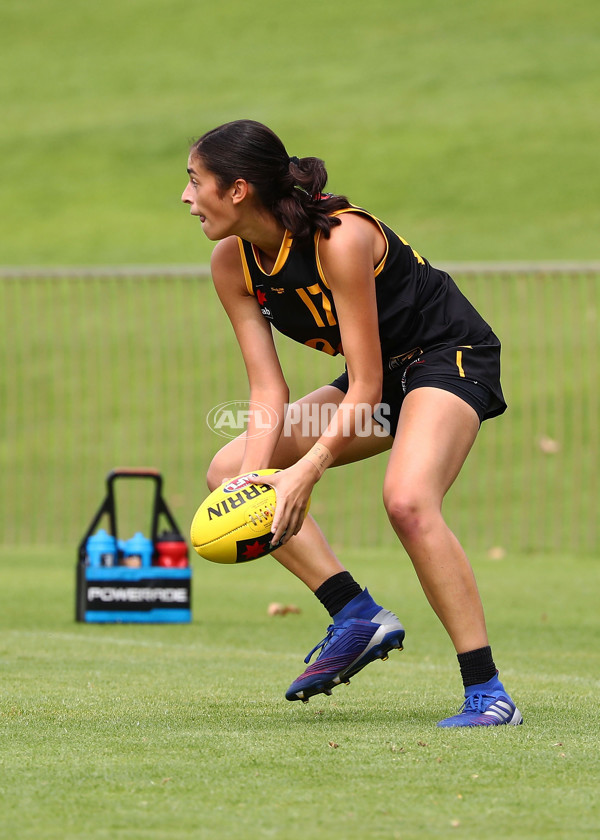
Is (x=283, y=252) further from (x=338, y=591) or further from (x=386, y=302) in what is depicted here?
(x=338, y=591)

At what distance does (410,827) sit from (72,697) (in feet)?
6.25

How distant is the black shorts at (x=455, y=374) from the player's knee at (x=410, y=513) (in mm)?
378

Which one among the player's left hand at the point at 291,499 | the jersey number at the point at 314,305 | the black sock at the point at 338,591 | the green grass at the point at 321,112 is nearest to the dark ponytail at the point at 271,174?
the jersey number at the point at 314,305

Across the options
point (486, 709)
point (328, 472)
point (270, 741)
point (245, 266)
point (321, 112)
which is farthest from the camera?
point (321, 112)

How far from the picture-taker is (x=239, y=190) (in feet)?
12.5

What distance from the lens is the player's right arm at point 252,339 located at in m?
4.12

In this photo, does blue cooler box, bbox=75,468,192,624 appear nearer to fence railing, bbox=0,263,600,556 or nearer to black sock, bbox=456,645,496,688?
black sock, bbox=456,645,496,688

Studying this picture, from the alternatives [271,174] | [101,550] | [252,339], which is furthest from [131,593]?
[271,174]

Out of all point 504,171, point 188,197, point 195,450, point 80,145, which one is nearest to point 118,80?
point 80,145

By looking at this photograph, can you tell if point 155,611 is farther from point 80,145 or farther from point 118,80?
point 118,80

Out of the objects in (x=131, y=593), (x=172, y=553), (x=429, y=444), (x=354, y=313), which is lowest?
(x=131, y=593)

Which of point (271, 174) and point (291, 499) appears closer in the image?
point (291, 499)

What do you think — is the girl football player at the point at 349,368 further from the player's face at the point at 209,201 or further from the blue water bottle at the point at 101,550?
the blue water bottle at the point at 101,550

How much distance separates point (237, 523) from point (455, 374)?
78 cm
